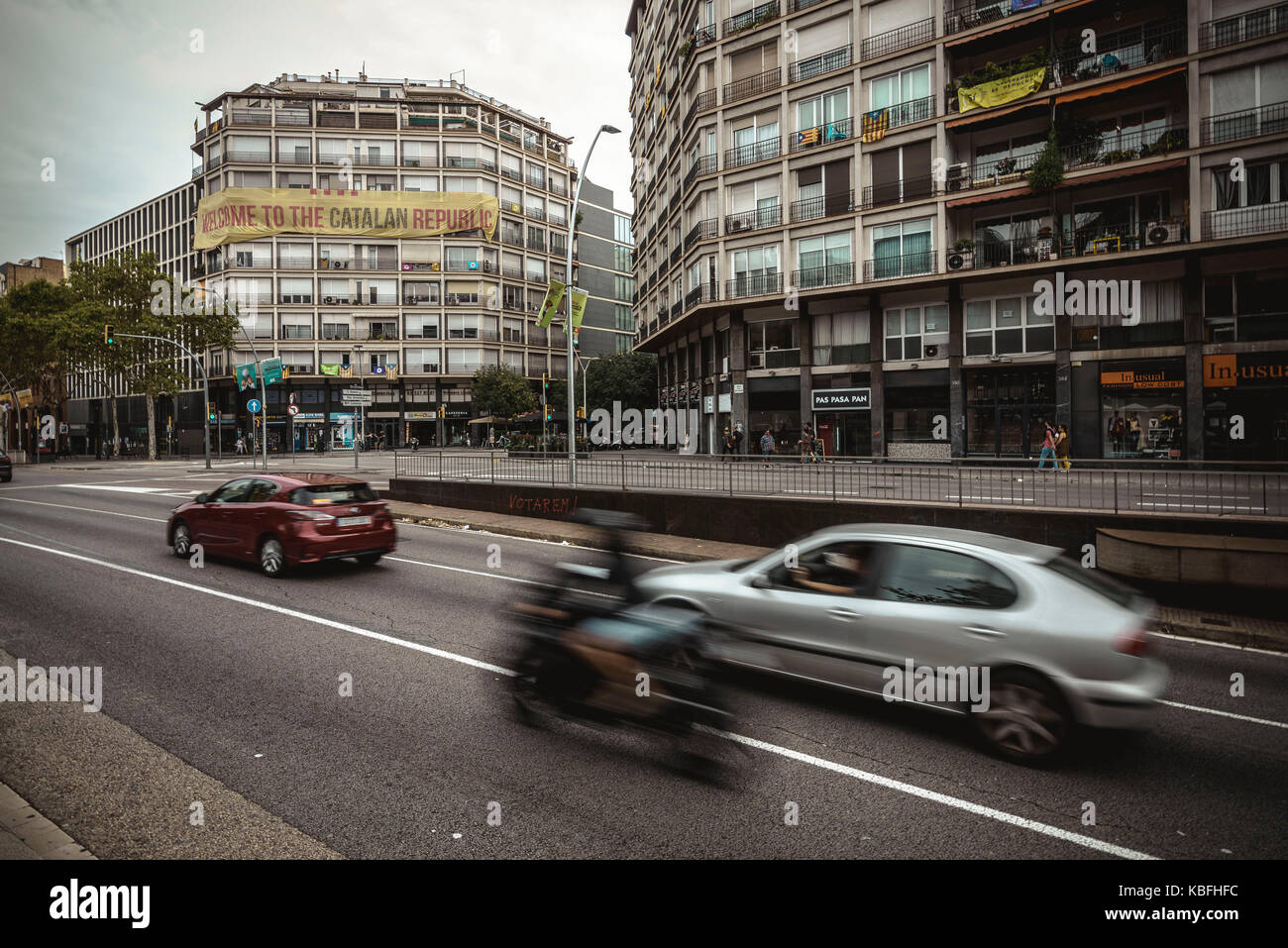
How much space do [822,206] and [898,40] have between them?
23.2ft

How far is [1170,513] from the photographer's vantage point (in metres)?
9.66

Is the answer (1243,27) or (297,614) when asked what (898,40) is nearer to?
(1243,27)

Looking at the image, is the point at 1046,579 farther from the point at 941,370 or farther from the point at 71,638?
the point at 941,370

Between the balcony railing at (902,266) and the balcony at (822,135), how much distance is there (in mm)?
5778

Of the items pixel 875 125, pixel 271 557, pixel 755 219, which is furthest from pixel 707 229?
pixel 271 557

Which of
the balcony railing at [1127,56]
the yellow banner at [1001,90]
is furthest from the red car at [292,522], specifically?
the balcony railing at [1127,56]

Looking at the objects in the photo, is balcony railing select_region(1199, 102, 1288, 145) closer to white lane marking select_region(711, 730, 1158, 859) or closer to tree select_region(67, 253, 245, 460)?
white lane marking select_region(711, 730, 1158, 859)

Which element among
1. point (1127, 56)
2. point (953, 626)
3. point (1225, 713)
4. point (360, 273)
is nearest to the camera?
point (953, 626)

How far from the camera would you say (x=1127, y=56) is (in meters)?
27.4

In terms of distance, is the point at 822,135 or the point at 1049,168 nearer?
the point at 1049,168

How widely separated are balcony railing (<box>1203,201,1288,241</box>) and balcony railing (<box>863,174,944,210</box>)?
9.30 meters

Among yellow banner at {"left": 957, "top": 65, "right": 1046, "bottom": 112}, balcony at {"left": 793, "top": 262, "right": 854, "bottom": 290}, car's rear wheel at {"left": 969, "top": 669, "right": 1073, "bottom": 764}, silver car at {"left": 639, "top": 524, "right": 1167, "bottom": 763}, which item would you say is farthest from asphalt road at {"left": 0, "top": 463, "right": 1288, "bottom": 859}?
yellow banner at {"left": 957, "top": 65, "right": 1046, "bottom": 112}

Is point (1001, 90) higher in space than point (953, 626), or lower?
higher
